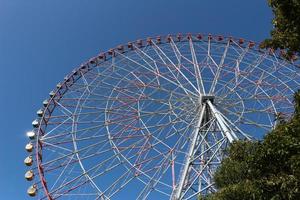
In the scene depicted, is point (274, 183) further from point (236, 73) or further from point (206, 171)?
point (236, 73)

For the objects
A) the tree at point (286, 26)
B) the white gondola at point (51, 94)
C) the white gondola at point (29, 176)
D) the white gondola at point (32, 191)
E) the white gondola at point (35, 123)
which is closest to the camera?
the tree at point (286, 26)

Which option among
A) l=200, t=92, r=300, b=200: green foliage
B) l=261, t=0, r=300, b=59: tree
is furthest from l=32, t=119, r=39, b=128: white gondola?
l=261, t=0, r=300, b=59: tree

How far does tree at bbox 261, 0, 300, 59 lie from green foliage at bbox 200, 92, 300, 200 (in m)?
1.24

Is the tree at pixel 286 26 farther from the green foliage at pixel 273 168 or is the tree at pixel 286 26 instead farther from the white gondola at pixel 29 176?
the white gondola at pixel 29 176

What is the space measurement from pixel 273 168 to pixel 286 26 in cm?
339

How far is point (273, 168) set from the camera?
10.7 metres

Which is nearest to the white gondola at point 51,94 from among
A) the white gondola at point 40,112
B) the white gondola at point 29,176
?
the white gondola at point 40,112

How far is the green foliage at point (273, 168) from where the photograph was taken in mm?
9977

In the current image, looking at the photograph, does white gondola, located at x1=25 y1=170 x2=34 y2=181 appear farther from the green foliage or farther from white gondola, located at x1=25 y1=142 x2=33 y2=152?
the green foliage

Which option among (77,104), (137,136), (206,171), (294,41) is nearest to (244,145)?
(294,41)

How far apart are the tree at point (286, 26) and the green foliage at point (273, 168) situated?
4.07 feet

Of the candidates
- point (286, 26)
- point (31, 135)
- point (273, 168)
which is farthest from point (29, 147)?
point (286, 26)

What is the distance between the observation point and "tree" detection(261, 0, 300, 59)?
1034cm

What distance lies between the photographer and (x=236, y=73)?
26.7 metres
